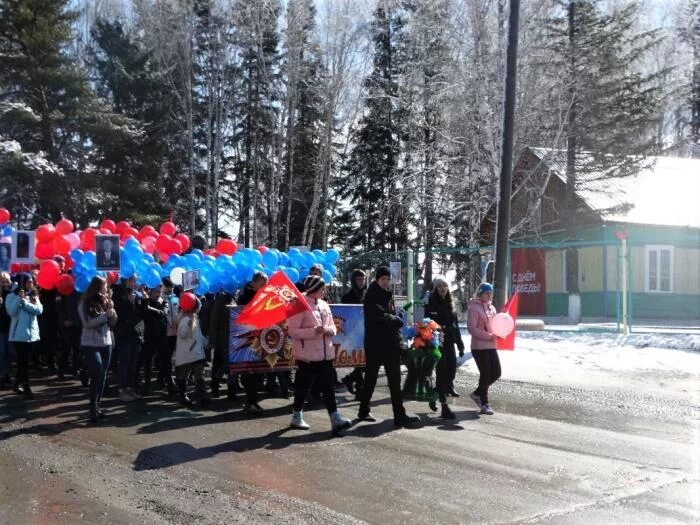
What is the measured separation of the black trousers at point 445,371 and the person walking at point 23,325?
221 inches

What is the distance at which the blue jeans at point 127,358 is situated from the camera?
997 cm

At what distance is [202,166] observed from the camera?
35.7 meters

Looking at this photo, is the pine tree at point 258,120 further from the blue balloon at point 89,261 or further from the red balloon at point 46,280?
the blue balloon at point 89,261

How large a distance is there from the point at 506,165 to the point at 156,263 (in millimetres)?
7267

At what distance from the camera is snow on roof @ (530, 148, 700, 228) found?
81.7 feet

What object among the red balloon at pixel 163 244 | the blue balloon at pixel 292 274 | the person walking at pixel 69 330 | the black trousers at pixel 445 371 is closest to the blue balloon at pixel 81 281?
the person walking at pixel 69 330

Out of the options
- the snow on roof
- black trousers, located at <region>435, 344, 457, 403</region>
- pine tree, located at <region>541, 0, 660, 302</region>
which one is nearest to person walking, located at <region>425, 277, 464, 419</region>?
black trousers, located at <region>435, 344, 457, 403</region>

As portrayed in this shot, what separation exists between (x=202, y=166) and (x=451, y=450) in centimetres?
3025

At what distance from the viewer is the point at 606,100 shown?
79.4 ft

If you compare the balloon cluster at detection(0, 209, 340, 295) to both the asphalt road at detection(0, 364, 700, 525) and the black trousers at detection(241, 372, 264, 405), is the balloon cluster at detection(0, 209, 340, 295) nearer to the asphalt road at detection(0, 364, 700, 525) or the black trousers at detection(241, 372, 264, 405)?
the black trousers at detection(241, 372, 264, 405)

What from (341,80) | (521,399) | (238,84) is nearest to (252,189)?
(238,84)

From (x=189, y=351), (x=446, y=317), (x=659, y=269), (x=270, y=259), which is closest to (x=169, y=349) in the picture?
(x=189, y=351)

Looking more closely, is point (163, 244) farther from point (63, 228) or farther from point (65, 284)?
point (65, 284)

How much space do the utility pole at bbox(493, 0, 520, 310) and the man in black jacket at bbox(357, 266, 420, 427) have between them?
256 inches
